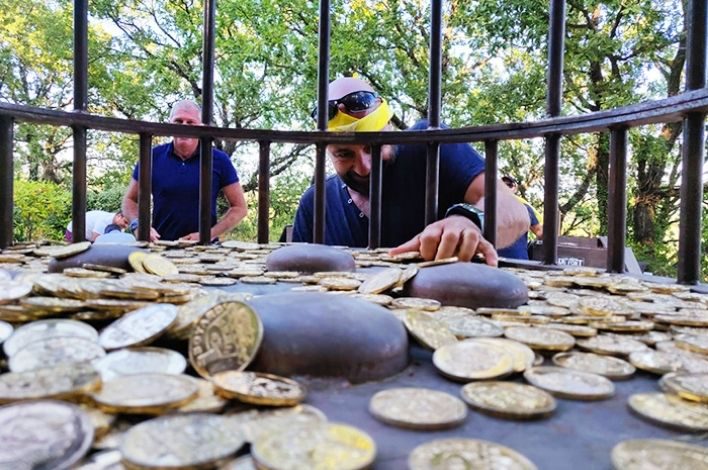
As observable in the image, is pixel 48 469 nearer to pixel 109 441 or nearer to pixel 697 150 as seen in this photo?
pixel 109 441

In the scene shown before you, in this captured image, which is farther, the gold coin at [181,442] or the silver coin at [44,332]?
the silver coin at [44,332]

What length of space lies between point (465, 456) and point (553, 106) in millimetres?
1932

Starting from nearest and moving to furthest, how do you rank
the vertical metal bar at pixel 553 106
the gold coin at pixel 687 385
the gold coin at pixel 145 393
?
1. the gold coin at pixel 145 393
2. the gold coin at pixel 687 385
3. the vertical metal bar at pixel 553 106

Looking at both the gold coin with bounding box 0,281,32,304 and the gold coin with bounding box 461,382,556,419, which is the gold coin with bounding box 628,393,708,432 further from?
the gold coin with bounding box 0,281,32,304

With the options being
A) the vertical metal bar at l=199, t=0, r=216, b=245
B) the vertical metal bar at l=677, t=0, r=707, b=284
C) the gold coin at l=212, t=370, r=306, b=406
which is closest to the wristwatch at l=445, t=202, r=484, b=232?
the vertical metal bar at l=677, t=0, r=707, b=284

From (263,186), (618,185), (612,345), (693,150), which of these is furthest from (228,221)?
(612,345)

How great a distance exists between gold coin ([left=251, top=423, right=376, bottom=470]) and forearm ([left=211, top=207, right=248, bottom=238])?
3228mm

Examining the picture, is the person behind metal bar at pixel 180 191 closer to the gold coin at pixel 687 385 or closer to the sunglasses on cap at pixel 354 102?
the sunglasses on cap at pixel 354 102

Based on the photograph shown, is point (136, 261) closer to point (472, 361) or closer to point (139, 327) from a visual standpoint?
point (139, 327)

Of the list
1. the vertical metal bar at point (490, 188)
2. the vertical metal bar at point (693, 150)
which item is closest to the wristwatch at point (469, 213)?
the vertical metal bar at point (490, 188)

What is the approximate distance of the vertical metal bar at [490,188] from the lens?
237 cm

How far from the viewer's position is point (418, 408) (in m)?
0.72

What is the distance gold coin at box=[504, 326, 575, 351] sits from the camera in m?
1.02

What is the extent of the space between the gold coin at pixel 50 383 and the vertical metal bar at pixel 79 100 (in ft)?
6.08
